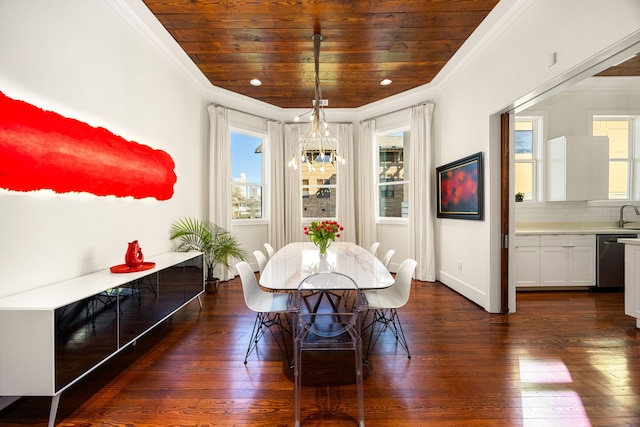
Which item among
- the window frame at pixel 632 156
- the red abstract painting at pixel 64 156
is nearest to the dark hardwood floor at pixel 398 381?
the red abstract painting at pixel 64 156

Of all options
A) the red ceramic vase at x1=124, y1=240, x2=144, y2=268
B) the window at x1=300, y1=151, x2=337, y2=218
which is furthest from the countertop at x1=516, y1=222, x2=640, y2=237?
the red ceramic vase at x1=124, y1=240, x2=144, y2=268

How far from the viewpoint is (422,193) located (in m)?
4.48

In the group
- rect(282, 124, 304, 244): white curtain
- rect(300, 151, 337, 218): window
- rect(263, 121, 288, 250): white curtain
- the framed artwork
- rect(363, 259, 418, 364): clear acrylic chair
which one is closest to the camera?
rect(363, 259, 418, 364): clear acrylic chair

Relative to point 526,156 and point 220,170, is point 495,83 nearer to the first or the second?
point 526,156

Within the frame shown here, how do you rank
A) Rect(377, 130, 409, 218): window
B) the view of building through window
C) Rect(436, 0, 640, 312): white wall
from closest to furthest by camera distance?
Rect(436, 0, 640, 312): white wall → the view of building through window → Rect(377, 130, 409, 218): window

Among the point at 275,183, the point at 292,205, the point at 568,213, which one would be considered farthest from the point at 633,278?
the point at 275,183

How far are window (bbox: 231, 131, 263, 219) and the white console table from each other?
2.77m

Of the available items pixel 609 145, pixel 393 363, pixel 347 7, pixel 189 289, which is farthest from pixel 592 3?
pixel 189 289

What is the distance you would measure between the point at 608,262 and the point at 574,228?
592mm

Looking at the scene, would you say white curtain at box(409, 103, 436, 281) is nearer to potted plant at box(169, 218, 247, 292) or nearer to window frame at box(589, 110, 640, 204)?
window frame at box(589, 110, 640, 204)

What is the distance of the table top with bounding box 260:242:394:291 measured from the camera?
6.11 ft

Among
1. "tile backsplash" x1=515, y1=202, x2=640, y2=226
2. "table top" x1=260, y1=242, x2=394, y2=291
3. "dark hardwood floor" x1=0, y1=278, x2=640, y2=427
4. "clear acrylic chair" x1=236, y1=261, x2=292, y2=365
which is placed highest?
"tile backsplash" x1=515, y1=202, x2=640, y2=226

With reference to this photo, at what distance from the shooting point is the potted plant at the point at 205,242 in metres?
3.53

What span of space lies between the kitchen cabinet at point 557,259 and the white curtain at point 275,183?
3709 millimetres
